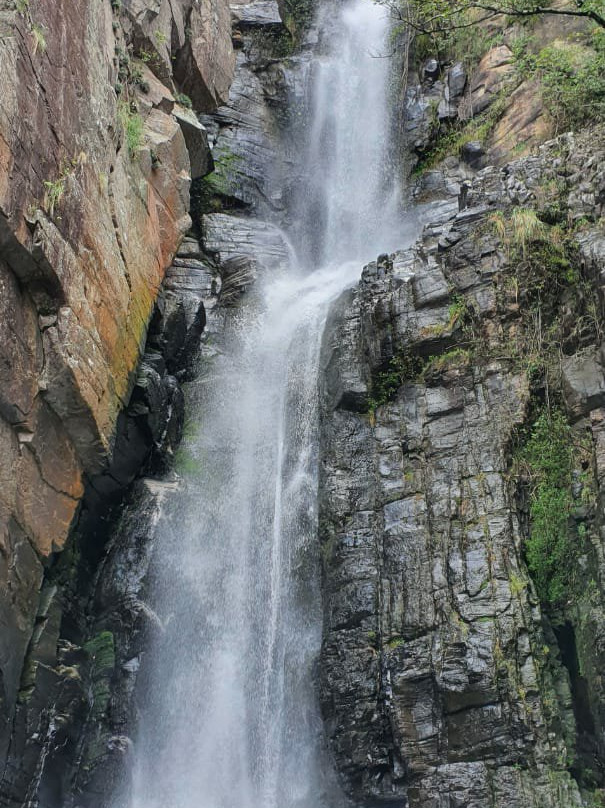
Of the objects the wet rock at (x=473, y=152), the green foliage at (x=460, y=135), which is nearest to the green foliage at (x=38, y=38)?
the wet rock at (x=473, y=152)

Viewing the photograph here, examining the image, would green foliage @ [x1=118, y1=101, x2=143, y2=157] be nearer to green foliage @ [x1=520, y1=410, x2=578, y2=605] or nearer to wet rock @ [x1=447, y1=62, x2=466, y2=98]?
green foliage @ [x1=520, y1=410, x2=578, y2=605]

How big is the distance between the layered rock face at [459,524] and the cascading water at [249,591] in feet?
1.89

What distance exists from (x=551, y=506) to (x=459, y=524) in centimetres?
129

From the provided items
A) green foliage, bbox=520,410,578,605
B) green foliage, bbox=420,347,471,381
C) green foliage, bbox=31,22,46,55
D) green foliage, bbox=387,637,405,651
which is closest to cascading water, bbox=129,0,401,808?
green foliage, bbox=387,637,405,651

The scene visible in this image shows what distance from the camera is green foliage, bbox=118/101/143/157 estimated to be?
13109 millimetres

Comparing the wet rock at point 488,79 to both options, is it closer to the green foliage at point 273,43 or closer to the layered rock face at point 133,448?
the layered rock face at point 133,448

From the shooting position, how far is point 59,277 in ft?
32.3

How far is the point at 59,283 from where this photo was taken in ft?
32.4

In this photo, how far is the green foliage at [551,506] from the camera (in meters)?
10.2

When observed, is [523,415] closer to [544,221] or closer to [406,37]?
[544,221]

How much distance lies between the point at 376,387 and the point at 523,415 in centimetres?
261

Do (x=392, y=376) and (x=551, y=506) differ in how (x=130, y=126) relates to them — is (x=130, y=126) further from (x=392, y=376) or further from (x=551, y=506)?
(x=551, y=506)

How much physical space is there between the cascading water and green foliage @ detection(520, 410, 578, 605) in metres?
3.43

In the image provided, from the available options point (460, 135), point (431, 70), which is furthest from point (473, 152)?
point (431, 70)
